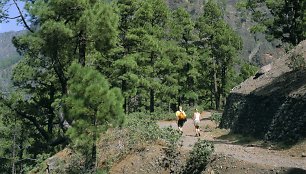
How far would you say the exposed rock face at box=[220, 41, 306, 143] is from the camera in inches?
631

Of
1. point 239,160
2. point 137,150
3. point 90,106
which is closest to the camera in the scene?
point 239,160

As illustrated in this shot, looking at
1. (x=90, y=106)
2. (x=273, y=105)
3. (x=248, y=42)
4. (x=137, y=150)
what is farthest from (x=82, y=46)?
(x=248, y=42)

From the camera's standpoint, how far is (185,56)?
37.3 metres

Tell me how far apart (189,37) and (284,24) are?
34.9 ft

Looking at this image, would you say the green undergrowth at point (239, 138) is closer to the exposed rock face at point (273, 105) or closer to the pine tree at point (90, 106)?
the exposed rock face at point (273, 105)

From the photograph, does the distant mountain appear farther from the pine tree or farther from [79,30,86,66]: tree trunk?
the pine tree

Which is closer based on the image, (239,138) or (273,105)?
(273,105)


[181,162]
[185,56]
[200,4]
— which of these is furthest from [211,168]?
[200,4]

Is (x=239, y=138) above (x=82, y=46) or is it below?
below

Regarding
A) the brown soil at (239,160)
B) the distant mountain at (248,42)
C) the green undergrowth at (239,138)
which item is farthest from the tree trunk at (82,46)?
the distant mountain at (248,42)

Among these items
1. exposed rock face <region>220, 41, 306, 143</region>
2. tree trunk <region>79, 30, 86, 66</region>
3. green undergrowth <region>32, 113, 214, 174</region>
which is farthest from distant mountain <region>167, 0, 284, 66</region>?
green undergrowth <region>32, 113, 214, 174</region>

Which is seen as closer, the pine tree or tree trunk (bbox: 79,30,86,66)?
the pine tree

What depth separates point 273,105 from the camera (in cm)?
1827

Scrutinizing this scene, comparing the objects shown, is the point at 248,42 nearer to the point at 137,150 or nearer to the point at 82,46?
the point at 82,46
